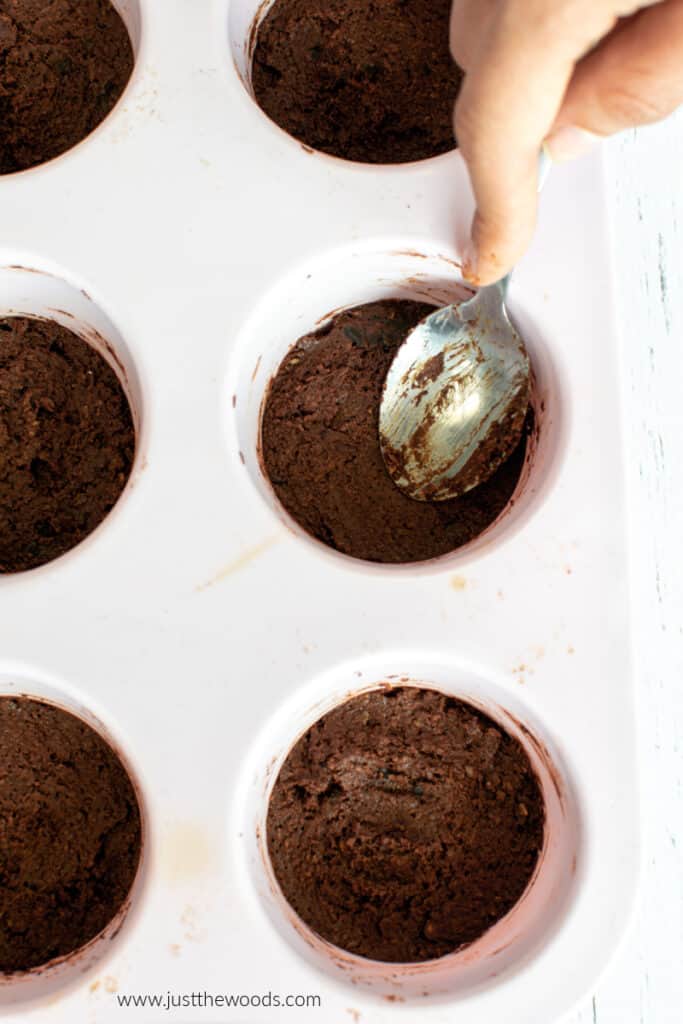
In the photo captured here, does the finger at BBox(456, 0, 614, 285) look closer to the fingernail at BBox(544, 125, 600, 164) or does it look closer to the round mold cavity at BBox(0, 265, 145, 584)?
the fingernail at BBox(544, 125, 600, 164)

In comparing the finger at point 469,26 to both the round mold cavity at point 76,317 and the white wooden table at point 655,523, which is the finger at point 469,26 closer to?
the round mold cavity at point 76,317

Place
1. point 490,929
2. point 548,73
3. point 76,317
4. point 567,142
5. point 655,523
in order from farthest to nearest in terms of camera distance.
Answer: point 655,523 → point 76,317 → point 490,929 → point 567,142 → point 548,73

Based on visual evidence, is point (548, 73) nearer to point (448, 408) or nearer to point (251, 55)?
point (448, 408)

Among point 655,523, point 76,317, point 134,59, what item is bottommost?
point 655,523

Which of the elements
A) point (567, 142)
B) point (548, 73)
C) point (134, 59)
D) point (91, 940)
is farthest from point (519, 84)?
point (91, 940)

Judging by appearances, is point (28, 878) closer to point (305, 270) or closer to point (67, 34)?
point (305, 270)

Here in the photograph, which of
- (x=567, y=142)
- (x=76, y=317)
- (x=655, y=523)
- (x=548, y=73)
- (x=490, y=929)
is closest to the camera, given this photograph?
(x=548, y=73)

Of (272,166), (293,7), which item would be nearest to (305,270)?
(272,166)

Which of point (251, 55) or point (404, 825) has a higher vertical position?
point (251, 55)
